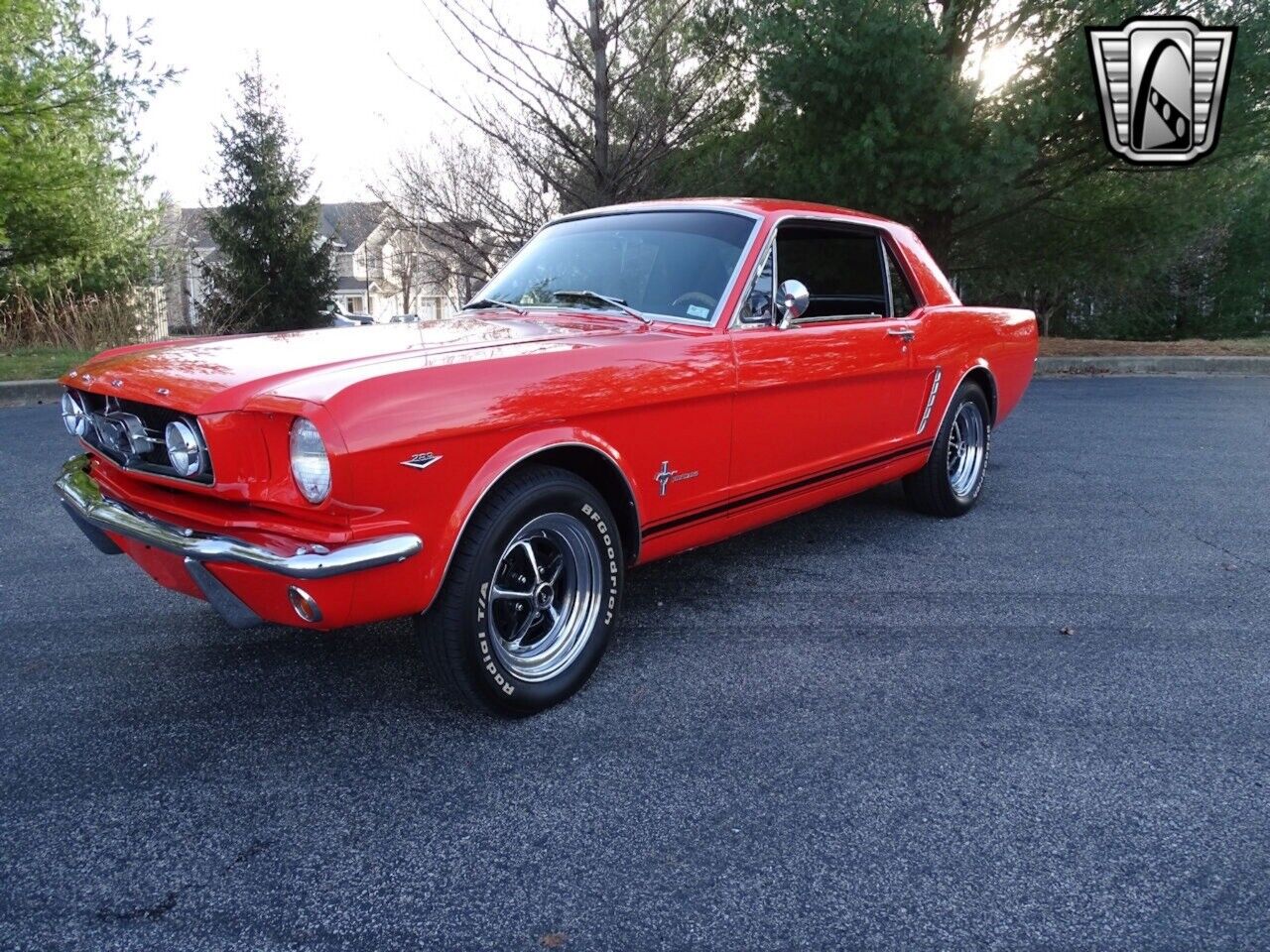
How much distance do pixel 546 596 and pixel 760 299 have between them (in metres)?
1.48

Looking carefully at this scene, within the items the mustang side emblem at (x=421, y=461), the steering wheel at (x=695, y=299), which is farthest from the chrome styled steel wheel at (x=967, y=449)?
the mustang side emblem at (x=421, y=461)

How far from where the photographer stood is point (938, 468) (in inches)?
195

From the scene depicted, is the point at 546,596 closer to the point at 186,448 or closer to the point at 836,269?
the point at 186,448

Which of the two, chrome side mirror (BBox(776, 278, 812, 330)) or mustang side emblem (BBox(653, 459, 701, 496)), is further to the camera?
chrome side mirror (BBox(776, 278, 812, 330))

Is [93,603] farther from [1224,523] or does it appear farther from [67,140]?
[67,140]

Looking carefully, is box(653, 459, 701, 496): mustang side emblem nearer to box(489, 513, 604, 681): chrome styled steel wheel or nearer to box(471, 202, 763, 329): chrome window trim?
box(489, 513, 604, 681): chrome styled steel wheel

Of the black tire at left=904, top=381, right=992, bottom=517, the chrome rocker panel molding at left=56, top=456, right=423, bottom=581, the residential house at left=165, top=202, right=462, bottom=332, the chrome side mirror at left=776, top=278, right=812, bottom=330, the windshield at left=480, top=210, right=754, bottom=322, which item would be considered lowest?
the black tire at left=904, top=381, right=992, bottom=517

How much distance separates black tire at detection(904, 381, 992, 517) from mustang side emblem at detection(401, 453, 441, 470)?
317 cm

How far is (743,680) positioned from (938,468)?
2338mm

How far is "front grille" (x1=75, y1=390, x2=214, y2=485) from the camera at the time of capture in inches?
104

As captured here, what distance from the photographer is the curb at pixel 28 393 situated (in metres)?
9.91

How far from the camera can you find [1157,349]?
522 inches

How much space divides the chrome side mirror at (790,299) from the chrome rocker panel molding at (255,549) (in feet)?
5.82

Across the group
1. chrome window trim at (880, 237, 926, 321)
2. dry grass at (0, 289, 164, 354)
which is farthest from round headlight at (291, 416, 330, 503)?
dry grass at (0, 289, 164, 354)
